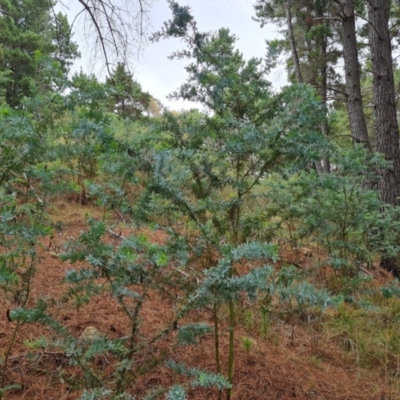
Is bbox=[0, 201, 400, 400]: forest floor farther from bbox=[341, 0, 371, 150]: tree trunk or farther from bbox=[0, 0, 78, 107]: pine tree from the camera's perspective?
bbox=[0, 0, 78, 107]: pine tree

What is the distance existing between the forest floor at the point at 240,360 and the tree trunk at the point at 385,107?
2.47 m

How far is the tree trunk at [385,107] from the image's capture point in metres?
4.59

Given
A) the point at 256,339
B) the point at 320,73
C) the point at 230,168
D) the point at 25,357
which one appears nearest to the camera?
the point at 230,168

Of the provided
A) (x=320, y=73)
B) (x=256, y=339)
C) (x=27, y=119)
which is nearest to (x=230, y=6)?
(x=27, y=119)

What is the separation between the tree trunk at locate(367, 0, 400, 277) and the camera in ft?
15.0

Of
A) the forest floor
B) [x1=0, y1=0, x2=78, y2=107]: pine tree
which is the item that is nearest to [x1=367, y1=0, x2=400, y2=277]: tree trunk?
the forest floor

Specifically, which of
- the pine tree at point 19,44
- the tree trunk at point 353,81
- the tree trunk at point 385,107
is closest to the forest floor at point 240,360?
the tree trunk at point 385,107

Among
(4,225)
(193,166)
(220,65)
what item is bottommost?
(4,225)

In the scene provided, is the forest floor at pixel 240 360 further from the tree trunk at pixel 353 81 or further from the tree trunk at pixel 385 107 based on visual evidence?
the tree trunk at pixel 353 81

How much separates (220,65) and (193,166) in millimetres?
480

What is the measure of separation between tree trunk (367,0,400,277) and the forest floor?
247 centimetres

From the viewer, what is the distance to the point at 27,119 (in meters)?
1.46

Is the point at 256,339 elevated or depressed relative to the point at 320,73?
depressed

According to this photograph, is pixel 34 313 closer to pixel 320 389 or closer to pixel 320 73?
pixel 320 389
